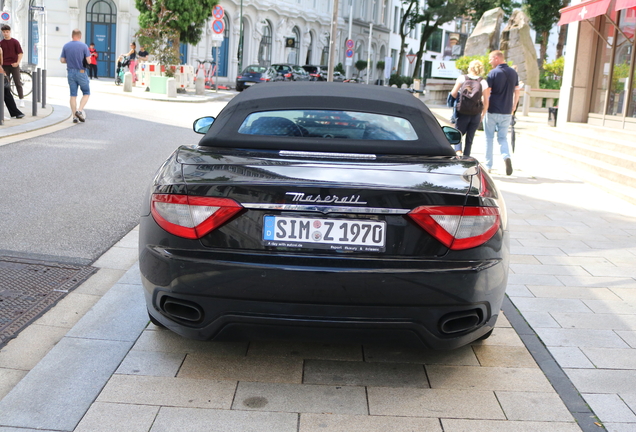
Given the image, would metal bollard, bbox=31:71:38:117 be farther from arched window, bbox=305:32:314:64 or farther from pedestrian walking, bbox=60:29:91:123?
arched window, bbox=305:32:314:64

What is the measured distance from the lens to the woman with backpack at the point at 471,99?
1117cm

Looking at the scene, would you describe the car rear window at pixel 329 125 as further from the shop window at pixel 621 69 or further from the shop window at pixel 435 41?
the shop window at pixel 435 41

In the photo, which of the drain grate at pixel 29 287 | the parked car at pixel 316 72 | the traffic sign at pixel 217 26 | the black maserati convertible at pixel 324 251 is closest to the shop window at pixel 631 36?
the drain grate at pixel 29 287

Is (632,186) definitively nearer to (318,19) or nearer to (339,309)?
(339,309)

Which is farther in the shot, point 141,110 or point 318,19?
point 318,19

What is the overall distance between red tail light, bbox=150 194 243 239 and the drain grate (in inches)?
50.8

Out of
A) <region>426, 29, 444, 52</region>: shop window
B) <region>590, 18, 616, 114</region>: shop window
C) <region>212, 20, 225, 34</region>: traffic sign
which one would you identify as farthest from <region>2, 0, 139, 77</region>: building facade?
<region>426, 29, 444, 52</region>: shop window

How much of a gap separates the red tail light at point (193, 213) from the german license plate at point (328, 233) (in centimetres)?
18

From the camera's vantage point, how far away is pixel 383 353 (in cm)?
399

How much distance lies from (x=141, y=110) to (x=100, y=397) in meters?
18.9

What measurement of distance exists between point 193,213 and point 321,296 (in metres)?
0.66

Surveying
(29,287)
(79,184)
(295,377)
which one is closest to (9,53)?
(79,184)

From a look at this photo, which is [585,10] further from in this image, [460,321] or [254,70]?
[254,70]

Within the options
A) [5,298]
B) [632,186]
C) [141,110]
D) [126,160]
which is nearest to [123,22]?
[141,110]
